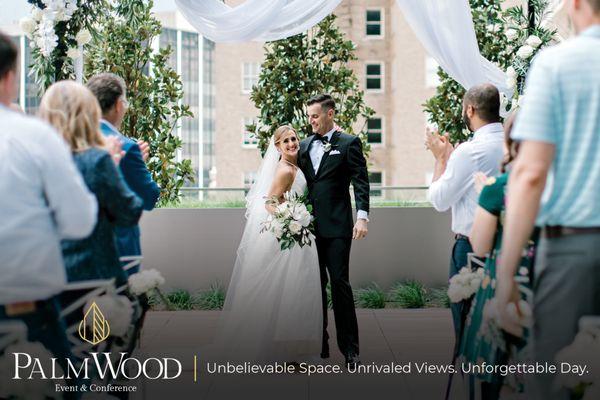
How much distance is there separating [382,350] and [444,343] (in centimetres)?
55

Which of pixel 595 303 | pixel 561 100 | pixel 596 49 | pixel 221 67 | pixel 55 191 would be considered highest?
pixel 221 67

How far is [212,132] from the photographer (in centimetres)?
8425

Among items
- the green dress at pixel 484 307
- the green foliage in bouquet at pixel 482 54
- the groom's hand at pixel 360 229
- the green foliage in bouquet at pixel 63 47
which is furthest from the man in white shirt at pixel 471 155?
the green foliage in bouquet at pixel 482 54

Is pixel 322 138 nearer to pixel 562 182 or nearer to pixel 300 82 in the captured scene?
pixel 300 82

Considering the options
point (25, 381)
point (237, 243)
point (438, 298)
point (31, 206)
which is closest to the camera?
point (31, 206)

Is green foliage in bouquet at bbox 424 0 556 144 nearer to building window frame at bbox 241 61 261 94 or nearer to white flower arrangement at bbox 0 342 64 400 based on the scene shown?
white flower arrangement at bbox 0 342 64 400

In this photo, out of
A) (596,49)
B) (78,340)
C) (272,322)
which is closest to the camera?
(596,49)

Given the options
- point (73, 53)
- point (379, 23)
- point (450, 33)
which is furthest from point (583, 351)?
point (379, 23)

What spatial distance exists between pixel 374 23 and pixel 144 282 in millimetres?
29683

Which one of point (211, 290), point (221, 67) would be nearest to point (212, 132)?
point (221, 67)

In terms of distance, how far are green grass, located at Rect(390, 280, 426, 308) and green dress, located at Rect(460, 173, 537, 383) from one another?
4.49 metres

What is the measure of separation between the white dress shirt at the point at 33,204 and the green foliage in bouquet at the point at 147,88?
571 cm

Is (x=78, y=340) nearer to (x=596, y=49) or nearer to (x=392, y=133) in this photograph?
(x=596, y=49)

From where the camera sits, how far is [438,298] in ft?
25.5
